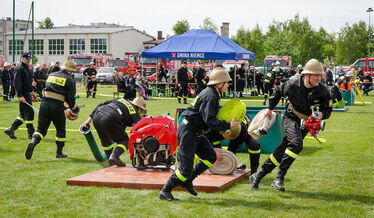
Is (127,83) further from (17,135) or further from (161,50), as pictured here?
(17,135)

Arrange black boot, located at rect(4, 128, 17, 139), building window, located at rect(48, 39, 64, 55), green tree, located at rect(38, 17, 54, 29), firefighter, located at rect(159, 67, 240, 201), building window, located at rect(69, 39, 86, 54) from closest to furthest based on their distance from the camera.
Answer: firefighter, located at rect(159, 67, 240, 201) → black boot, located at rect(4, 128, 17, 139) → building window, located at rect(69, 39, 86, 54) → building window, located at rect(48, 39, 64, 55) → green tree, located at rect(38, 17, 54, 29)

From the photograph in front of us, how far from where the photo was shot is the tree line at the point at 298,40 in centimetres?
7316

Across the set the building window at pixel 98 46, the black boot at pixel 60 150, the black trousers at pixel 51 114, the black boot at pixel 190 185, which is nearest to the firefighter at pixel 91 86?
the black boot at pixel 60 150

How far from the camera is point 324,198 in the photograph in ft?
20.9

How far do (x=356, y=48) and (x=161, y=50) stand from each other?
6218 cm

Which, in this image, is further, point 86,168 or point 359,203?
point 86,168

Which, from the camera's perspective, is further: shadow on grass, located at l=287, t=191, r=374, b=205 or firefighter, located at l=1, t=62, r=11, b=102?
firefighter, located at l=1, t=62, r=11, b=102

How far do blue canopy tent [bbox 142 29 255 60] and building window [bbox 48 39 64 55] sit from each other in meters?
59.8

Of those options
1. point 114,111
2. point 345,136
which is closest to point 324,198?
point 114,111

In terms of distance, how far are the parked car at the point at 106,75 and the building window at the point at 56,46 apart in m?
41.5

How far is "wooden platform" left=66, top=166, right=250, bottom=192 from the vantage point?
21.9 feet

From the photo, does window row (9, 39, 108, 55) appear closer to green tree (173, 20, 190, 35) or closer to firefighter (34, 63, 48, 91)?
green tree (173, 20, 190, 35)

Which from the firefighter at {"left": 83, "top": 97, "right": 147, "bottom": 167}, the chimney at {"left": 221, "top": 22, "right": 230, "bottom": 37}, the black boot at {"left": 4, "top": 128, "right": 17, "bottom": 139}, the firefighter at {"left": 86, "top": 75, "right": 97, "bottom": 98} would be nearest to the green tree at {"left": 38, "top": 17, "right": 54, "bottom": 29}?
the chimney at {"left": 221, "top": 22, "right": 230, "bottom": 37}

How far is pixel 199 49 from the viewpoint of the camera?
28281mm
